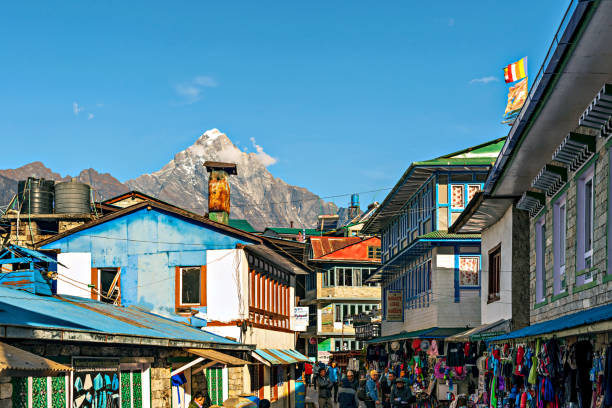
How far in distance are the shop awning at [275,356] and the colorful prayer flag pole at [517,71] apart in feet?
42.1

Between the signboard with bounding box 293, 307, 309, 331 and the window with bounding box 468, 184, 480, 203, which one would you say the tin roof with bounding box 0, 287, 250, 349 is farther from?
the signboard with bounding box 293, 307, 309, 331

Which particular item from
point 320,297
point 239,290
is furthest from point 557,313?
point 320,297

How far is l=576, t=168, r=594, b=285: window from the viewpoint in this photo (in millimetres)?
12820

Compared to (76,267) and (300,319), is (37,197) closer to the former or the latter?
(76,267)

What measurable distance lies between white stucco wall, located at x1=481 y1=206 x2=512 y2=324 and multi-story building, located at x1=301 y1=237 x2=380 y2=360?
4622cm

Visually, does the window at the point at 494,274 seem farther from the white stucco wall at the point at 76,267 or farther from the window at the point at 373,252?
the window at the point at 373,252

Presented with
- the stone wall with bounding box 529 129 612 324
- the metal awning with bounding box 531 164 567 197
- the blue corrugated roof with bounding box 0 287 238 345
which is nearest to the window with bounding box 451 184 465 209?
the stone wall with bounding box 529 129 612 324

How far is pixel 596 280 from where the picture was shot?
1220 centimetres

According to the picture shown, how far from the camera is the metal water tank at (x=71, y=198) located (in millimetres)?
30297

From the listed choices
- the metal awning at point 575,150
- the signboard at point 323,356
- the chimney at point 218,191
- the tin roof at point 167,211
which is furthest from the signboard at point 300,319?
the metal awning at point 575,150

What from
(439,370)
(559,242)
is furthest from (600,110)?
(439,370)

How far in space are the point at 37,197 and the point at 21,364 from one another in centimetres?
2249

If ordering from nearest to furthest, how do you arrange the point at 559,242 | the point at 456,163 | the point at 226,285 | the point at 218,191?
the point at 559,242 < the point at 226,285 < the point at 456,163 < the point at 218,191

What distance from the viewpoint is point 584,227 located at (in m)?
13.3
